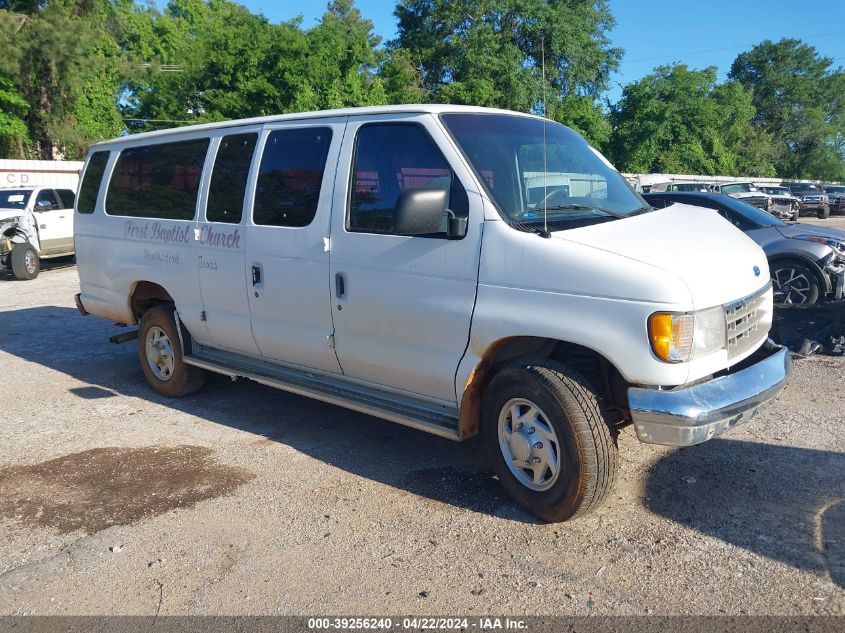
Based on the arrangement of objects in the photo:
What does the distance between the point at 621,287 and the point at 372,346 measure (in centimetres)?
170

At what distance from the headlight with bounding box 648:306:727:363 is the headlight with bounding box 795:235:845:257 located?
6.42 metres

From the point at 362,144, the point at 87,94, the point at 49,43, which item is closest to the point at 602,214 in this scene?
the point at 362,144

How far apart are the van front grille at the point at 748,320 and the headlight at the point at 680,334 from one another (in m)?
0.24

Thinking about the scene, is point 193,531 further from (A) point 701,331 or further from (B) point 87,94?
(B) point 87,94

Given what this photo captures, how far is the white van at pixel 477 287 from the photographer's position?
3.54 metres

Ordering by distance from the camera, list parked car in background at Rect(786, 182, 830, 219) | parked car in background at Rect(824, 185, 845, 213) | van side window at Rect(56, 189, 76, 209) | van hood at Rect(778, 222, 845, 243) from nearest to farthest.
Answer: van hood at Rect(778, 222, 845, 243) < van side window at Rect(56, 189, 76, 209) < parked car in background at Rect(786, 182, 830, 219) < parked car in background at Rect(824, 185, 845, 213)

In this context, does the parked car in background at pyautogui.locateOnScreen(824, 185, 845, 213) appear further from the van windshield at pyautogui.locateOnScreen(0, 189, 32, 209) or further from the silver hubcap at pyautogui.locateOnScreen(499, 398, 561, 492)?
the silver hubcap at pyautogui.locateOnScreen(499, 398, 561, 492)

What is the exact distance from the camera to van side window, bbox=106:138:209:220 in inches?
228

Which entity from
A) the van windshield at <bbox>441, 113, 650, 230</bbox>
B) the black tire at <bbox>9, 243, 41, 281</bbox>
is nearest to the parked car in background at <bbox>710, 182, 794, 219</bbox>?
the black tire at <bbox>9, 243, 41, 281</bbox>

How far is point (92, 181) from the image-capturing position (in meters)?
6.82

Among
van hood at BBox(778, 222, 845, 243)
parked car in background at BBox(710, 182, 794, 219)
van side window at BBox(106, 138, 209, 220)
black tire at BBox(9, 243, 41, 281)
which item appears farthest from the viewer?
parked car in background at BBox(710, 182, 794, 219)

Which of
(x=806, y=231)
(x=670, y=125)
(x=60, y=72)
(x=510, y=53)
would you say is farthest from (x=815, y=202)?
(x=60, y=72)

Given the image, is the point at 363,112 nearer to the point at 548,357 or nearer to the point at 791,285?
the point at 548,357

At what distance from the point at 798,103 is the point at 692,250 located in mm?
79216
